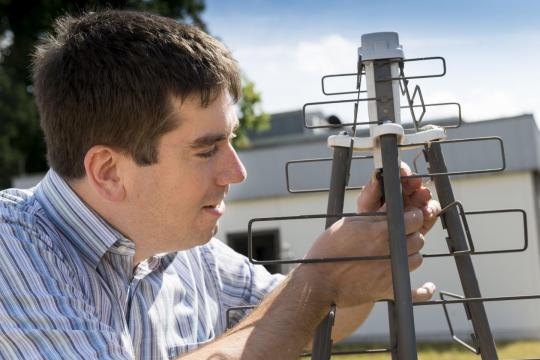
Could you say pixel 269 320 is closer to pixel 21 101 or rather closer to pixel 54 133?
pixel 54 133

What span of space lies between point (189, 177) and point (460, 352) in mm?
11078

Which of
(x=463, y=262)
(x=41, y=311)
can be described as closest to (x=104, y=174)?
(x=41, y=311)

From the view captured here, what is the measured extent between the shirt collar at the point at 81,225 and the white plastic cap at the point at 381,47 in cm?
84

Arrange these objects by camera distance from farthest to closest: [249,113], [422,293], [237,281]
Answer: [249,113]
[237,281]
[422,293]

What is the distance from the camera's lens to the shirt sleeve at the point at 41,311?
5.90 ft

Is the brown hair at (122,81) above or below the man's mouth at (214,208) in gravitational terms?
above

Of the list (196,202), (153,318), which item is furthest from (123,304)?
(196,202)

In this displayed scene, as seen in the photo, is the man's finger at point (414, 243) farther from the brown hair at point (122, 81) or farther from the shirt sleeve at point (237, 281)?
the shirt sleeve at point (237, 281)

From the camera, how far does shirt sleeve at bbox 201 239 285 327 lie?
270 centimetres

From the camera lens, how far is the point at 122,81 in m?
2.11

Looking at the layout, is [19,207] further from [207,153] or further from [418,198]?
[418,198]

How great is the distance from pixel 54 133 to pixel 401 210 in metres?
1.07

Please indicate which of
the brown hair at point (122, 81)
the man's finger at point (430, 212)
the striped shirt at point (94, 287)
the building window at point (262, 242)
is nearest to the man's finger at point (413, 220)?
the man's finger at point (430, 212)

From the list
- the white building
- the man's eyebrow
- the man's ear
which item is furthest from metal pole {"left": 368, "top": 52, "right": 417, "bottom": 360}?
the white building
